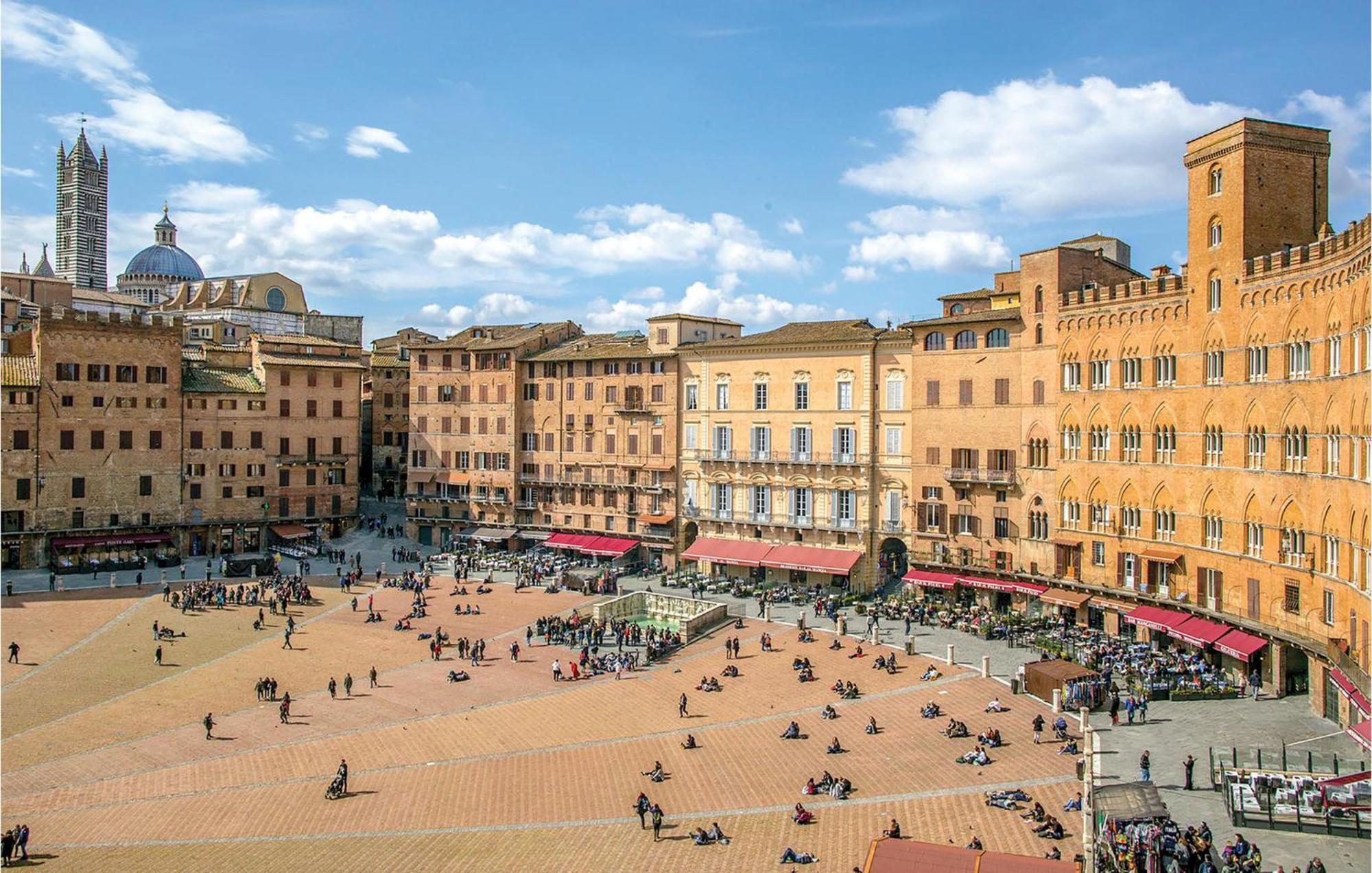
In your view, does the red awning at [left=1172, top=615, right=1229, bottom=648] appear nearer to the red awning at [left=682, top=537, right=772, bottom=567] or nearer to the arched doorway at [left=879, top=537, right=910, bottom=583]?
the arched doorway at [left=879, top=537, right=910, bottom=583]

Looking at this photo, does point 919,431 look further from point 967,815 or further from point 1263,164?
point 967,815

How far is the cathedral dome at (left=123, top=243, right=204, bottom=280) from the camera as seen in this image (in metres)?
140

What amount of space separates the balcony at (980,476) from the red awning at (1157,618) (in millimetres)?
10462

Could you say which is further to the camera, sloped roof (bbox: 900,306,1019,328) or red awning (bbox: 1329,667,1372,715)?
sloped roof (bbox: 900,306,1019,328)

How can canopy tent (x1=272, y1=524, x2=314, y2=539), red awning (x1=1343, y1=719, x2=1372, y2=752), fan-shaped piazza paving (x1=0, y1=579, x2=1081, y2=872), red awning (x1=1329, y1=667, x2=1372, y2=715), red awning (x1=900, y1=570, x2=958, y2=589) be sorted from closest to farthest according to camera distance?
fan-shaped piazza paving (x1=0, y1=579, x2=1081, y2=872) → red awning (x1=1343, y1=719, x2=1372, y2=752) → red awning (x1=1329, y1=667, x2=1372, y2=715) → red awning (x1=900, y1=570, x2=958, y2=589) → canopy tent (x1=272, y1=524, x2=314, y2=539)

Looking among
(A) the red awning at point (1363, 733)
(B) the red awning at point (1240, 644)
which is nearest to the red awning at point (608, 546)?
(B) the red awning at point (1240, 644)

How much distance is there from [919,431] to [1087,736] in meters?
35.8

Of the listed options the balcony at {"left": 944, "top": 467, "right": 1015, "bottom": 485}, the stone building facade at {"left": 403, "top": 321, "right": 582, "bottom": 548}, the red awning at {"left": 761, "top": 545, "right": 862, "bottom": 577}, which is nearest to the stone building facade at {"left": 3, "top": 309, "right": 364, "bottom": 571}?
the stone building facade at {"left": 403, "top": 321, "right": 582, "bottom": 548}

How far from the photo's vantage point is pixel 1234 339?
145ft

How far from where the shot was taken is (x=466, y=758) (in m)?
36.4

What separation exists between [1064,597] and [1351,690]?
1840cm

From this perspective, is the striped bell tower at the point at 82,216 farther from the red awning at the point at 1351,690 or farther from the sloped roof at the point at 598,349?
the red awning at the point at 1351,690

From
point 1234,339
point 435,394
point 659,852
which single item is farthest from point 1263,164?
point 435,394

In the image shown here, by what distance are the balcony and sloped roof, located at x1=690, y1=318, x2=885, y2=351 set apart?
8.92 m
